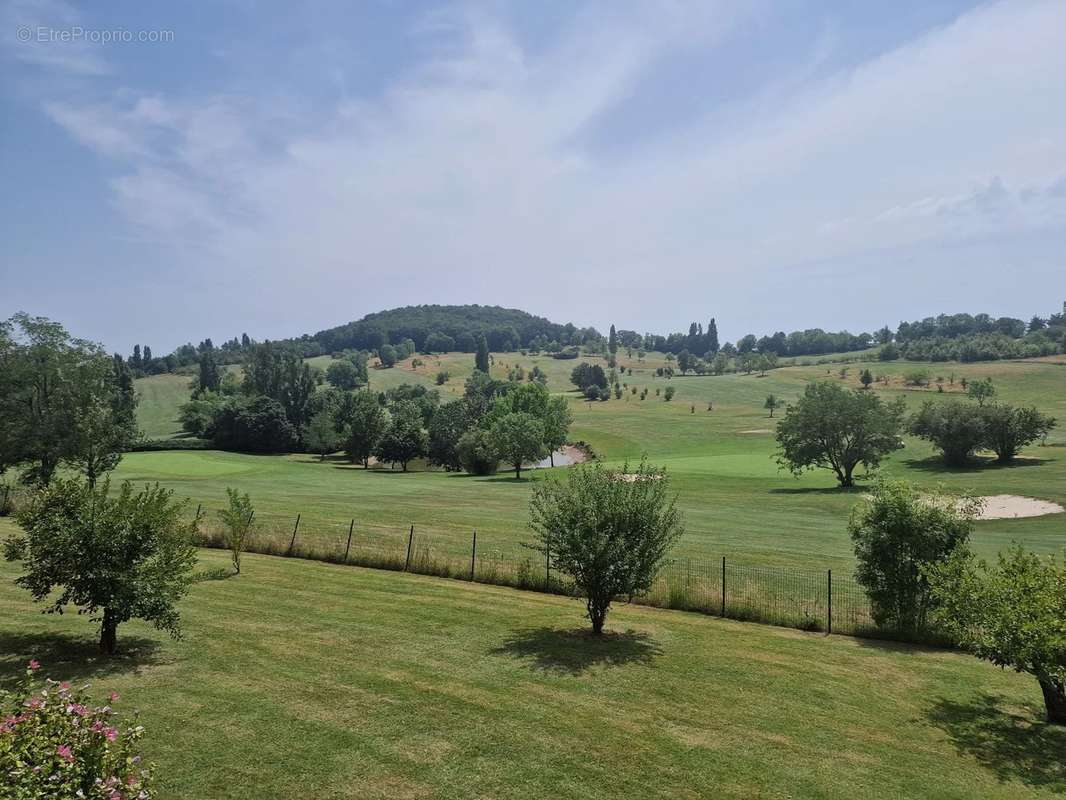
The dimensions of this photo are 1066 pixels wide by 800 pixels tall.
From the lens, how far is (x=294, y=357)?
136m

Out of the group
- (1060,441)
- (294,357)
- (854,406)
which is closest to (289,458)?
(294,357)

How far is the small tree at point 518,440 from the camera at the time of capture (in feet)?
296

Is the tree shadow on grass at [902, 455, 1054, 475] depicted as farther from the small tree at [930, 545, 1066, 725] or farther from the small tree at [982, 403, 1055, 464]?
the small tree at [930, 545, 1066, 725]

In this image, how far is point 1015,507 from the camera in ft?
167

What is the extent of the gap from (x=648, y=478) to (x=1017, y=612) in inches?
382

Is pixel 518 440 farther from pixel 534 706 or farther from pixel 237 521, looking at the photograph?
pixel 534 706

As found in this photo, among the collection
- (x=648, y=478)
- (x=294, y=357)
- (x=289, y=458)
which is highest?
(x=294, y=357)

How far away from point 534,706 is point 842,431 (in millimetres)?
64218

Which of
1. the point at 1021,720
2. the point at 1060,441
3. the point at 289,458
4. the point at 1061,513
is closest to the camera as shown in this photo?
the point at 1021,720

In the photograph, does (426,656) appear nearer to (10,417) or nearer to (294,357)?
(10,417)

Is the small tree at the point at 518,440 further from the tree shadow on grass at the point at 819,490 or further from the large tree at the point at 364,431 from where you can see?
the tree shadow on grass at the point at 819,490

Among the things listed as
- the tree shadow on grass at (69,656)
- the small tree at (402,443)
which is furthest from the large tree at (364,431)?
the tree shadow on grass at (69,656)

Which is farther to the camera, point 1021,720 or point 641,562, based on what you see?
→ point 641,562

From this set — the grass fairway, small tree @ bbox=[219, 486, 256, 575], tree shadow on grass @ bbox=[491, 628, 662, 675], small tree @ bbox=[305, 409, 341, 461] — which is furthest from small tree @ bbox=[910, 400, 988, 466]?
small tree @ bbox=[305, 409, 341, 461]
